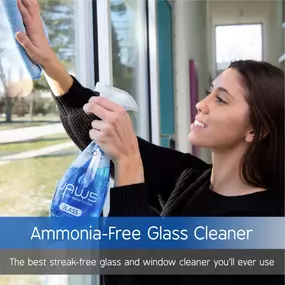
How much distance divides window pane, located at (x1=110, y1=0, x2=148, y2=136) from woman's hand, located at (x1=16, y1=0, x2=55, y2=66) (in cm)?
87

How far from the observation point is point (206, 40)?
14.3 ft

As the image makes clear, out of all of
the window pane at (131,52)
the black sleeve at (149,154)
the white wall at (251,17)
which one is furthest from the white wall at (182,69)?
the black sleeve at (149,154)

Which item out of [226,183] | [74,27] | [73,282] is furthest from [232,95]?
[74,27]

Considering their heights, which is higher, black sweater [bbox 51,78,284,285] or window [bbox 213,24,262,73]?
window [bbox 213,24,262,73]

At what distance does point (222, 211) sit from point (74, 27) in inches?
31.9

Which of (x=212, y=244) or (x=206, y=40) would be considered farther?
(x=206, y=40)

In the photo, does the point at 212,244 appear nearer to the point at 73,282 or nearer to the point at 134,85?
the point at 73,282

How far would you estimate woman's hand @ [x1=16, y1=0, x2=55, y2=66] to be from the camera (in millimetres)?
700

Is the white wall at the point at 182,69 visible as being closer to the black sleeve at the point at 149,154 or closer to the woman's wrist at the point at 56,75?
the black sleeve at the point at 149,154

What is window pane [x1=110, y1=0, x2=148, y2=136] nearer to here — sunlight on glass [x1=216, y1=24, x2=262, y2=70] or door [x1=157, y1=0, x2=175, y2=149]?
door [x1=157, y1=0, x2=175, y2=149]

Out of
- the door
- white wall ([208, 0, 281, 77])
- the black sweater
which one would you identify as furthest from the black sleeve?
white wall ([208, 0, 281, 77])

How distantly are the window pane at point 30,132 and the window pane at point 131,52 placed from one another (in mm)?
400

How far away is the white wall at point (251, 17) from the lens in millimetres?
4199

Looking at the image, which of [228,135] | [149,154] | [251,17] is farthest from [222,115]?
[251,17]
